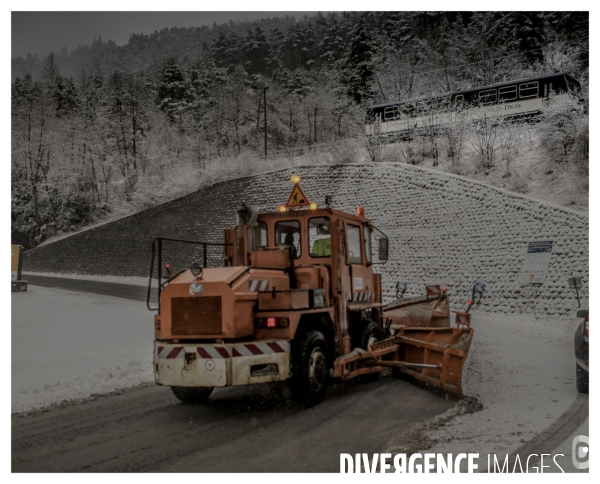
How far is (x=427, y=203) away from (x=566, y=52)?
372 inches

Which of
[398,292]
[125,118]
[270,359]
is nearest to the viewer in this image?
[270,359]

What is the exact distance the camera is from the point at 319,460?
4.87 metres

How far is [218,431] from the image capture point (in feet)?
18.2

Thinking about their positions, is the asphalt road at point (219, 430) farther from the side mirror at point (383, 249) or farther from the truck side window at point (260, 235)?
the truck side window at point (260, 235)

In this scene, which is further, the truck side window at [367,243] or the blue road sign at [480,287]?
the blue road sign at [480,287]

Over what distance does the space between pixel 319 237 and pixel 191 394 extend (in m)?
2.51

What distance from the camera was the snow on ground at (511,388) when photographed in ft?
17.5

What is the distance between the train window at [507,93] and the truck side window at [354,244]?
60.7 feet

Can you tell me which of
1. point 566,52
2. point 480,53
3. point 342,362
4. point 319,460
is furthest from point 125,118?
point 319,460

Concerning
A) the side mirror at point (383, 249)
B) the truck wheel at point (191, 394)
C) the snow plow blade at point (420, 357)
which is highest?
the side mirror at point (383, 249)

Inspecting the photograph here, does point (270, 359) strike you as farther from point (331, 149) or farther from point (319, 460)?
point (331, 149)

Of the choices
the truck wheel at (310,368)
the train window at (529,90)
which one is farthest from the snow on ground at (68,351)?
the train window at (529,90)

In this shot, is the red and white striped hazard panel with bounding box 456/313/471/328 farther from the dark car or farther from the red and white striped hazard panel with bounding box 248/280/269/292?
the red and white striped hazard panel with bounding box 248/280/269/292

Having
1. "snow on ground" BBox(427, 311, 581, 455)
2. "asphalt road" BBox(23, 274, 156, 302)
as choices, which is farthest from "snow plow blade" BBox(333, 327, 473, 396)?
"asphalt road" BBox(23, 274, 156, 302)
